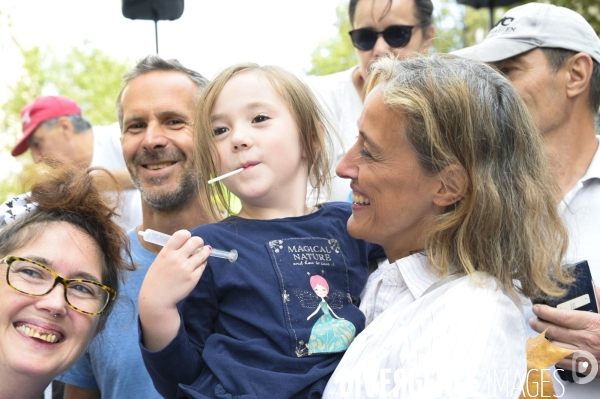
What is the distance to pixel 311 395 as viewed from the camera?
2143 mm

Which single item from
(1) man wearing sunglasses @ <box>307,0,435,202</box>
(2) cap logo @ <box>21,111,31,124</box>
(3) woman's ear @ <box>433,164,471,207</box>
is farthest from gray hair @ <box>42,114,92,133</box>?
(3) woman's ear @ <box>433,164,471,207</box>

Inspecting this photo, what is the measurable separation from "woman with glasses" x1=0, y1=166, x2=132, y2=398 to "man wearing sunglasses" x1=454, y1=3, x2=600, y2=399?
1.71m

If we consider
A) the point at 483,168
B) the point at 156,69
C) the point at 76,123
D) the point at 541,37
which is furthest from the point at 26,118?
the point at 483,168

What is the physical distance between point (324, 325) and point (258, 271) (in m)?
0.28

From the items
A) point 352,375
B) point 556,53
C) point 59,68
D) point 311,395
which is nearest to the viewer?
point 352,375

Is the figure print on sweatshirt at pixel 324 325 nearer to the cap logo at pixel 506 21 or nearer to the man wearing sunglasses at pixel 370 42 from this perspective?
the man wearing sunglasses at pixel 370 42

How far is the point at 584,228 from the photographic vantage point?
9.11 ft

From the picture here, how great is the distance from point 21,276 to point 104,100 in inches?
723

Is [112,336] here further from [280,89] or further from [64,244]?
[280,89]

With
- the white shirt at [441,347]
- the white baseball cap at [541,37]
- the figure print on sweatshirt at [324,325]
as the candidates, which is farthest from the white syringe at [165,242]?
the white baseball cap at [541,37]

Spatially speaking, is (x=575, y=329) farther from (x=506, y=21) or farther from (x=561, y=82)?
(x=506, y=21)

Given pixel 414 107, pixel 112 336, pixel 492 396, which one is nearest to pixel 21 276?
pixel 112 336

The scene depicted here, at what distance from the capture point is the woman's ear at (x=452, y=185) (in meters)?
2.14

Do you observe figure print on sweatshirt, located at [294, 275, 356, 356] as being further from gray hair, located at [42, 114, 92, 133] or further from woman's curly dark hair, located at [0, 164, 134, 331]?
gray hair, located at [42, 114, 92, 133]
